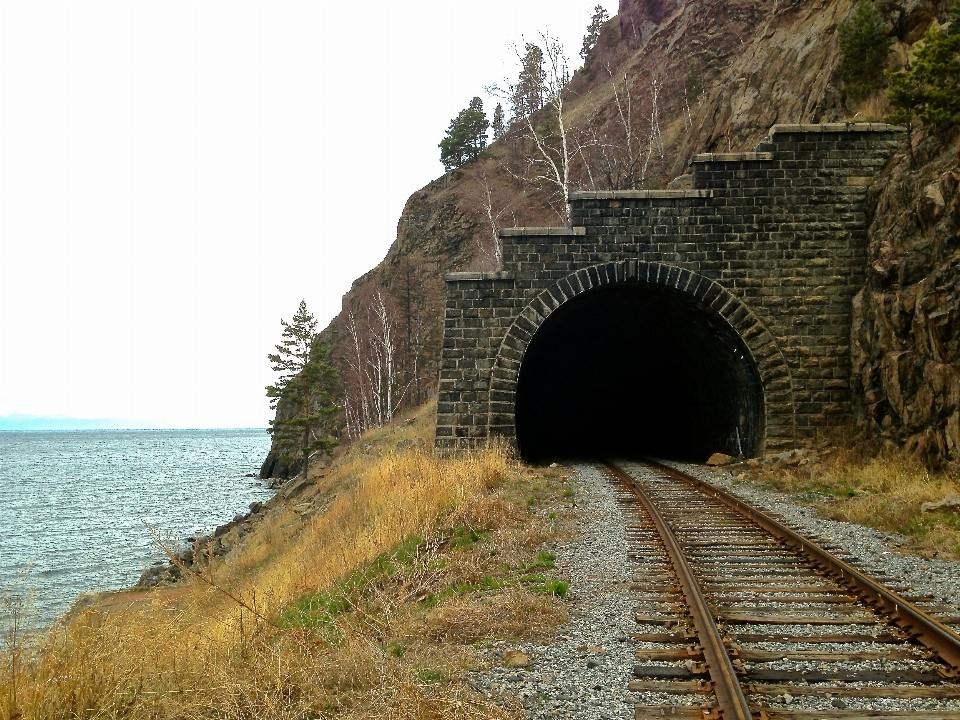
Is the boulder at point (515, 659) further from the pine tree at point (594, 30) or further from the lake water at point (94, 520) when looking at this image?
the pine tree at point (594, 30)

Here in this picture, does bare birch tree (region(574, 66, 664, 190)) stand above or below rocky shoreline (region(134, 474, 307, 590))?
above

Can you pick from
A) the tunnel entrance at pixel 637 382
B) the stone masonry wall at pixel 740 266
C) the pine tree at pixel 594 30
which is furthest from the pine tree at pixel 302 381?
the pine tree at pixel 594 30

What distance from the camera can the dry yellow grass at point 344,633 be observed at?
4.22m

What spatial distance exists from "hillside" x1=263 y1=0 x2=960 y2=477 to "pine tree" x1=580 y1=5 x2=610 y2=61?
163 centimetres

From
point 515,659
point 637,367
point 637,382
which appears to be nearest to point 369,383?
point 637,382

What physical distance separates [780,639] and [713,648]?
71 centimetres

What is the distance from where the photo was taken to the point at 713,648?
516 centimetres

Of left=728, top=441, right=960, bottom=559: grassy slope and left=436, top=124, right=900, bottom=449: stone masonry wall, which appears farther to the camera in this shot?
left=436, top=124, right=900, bottom=449: stone masonry wall

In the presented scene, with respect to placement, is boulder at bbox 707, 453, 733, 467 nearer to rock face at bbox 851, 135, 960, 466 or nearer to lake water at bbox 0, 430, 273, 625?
rock face at bbox 851, 135, 960, 466

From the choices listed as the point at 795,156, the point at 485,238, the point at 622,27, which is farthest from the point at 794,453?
the point at 622,27

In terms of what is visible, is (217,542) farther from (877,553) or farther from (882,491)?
(877,553)

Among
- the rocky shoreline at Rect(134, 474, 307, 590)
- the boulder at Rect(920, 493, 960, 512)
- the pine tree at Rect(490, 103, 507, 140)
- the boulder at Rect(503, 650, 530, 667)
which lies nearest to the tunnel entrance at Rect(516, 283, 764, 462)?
the boulder at Rect(920, 493, 960, 512)

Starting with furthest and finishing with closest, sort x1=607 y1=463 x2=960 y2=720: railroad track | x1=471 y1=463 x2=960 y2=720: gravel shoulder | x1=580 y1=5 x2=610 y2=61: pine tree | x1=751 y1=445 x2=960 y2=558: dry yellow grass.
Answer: x1=580 y1=5 x2=610 y2=61: pine tree → x1=751 y1=445 x2=960 y2=558: dry yellow grass → x1=471 y1=463 x2=960 y2=720: gravel shoulder → x1=607 y1=463 x2=960 y2=720: railroad track

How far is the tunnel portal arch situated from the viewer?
56.2ft
